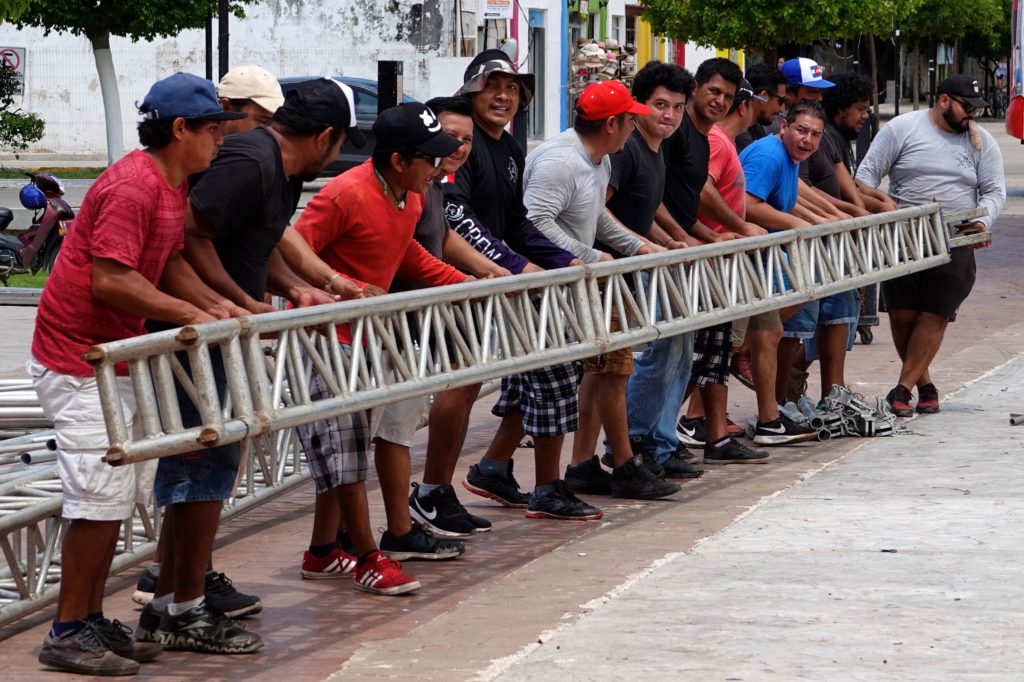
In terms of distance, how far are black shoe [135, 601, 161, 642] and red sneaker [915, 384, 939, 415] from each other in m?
5.61

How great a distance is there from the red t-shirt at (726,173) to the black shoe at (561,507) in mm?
1914

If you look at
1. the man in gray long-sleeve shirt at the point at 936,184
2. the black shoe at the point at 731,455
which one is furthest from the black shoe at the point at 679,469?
the man in gray long-sleeve shirt at the point at 936,184

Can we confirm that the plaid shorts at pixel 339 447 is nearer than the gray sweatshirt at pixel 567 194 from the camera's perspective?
Yes

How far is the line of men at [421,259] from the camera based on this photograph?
16.9 ft

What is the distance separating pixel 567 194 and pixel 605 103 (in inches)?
16.4

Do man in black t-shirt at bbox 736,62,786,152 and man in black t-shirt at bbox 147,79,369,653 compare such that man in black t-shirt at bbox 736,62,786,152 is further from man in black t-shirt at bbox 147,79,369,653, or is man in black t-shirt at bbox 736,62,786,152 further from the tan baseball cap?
man in black t-shirt at bbox 147,79,369,653

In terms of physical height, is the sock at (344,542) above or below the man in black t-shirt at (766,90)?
below

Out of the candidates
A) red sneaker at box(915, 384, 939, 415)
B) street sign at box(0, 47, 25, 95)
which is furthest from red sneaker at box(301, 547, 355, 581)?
street sign at box(0, 47, 25, 95)

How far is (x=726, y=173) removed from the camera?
28.9 feet

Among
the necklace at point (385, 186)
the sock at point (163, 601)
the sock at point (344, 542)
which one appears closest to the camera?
the sock at point (163, 601)

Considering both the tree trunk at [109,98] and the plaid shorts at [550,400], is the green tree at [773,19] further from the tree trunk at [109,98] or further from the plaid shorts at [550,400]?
the plaid shorts at [550,400]

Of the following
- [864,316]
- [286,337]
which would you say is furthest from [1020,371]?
[286,337]

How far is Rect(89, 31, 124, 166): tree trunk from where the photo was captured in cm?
2927

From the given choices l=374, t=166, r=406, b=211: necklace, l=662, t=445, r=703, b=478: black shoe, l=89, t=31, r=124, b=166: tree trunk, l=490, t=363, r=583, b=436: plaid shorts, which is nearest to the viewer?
l=374, t=166, r=406, b=211: necklace
